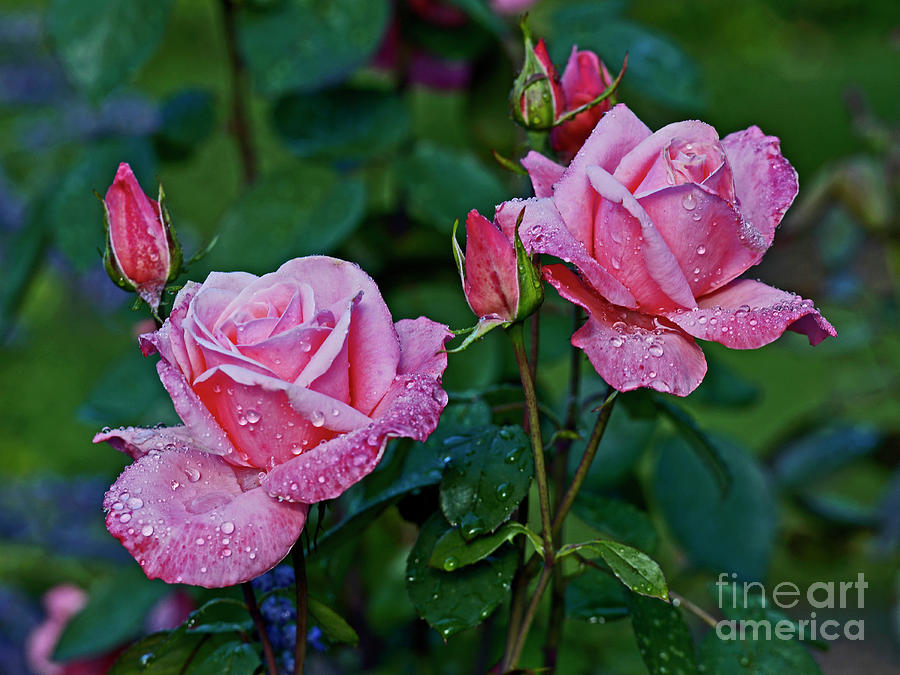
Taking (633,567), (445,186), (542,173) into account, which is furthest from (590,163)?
(445,186)

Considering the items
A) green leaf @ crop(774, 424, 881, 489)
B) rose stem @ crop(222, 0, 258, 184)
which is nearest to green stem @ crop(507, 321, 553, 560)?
rose stem @ crop(222, 0, 258, 184)

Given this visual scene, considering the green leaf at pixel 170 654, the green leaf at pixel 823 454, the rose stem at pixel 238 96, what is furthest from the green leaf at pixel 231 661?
the green leaf at pixel 823 454

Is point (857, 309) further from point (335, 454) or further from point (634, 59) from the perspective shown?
point (335, 454)

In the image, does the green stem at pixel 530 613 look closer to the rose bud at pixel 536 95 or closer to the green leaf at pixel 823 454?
the rose bud at pixel 536 95

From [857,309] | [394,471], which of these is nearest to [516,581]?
[394,471]

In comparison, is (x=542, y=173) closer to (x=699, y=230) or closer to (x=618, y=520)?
(x=699, y=230)

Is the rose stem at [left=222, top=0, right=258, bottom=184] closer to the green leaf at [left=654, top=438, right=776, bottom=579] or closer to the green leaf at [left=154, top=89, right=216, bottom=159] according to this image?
the green leaf at [left=154, top=89, right=216, bottom=159]
